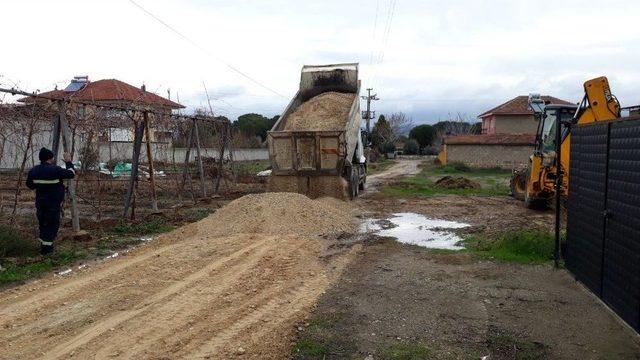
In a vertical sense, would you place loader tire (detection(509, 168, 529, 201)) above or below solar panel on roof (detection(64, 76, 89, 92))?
below

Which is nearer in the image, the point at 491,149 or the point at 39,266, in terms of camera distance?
the point at 39,266

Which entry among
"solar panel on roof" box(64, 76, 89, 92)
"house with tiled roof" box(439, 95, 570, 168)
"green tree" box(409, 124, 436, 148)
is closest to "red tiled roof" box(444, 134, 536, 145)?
"house with tiled roof" box(439, 95, 570, 168)

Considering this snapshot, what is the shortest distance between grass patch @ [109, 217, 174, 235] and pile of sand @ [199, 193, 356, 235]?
922 millimetres

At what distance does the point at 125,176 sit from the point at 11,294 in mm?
16153

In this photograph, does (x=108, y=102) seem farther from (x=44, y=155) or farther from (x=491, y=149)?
(x=491, y=149)

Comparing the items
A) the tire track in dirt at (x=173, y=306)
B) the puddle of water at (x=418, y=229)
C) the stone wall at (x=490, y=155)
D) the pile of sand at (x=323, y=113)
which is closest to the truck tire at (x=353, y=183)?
the pile of sand at (x=323, y=113)

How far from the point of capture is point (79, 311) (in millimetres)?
5719

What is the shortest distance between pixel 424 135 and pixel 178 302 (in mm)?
67507

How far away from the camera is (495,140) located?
37.8 metres

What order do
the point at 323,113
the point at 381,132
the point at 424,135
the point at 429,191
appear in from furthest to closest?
the point at 424,135
the point at 381,132
the point at 429,191
the point at 323,113

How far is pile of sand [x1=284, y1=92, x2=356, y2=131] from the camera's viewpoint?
51.2ft

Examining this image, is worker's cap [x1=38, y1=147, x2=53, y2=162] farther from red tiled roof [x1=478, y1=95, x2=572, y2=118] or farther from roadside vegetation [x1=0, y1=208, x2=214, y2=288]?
red tiled roof [x1=478, y1=95, x2=572, y2=118]

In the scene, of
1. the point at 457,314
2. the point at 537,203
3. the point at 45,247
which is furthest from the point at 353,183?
the point at 457,314

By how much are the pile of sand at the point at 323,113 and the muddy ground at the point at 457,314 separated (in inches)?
282
